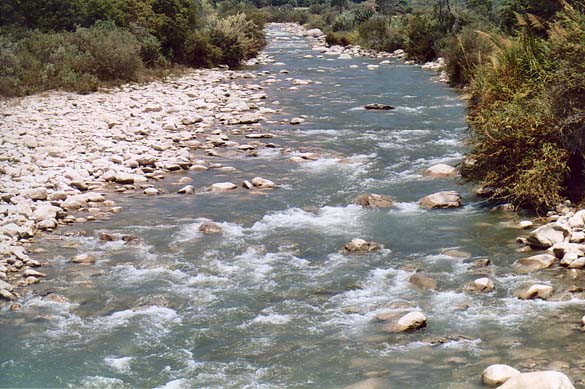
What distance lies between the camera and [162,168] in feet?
47.7

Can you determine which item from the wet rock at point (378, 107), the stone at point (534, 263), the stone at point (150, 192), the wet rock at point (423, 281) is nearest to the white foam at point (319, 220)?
the wet rock at point (423, 281)

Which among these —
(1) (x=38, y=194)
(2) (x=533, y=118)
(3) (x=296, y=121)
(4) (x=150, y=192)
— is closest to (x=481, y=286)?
(2) (x=533, y=118)

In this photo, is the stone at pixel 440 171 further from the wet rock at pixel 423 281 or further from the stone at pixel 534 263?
the wet rock at pixel 423 281

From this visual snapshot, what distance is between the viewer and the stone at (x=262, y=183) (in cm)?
1335

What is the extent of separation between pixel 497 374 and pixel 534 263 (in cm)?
306

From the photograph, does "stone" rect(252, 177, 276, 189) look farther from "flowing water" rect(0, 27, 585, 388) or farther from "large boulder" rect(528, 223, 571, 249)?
"large boulder" rect(528, 223, 571, 249)

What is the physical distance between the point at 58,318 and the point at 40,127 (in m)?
9.40

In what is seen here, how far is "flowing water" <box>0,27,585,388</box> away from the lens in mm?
6840

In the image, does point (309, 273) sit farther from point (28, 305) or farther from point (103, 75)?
point (103, 75)

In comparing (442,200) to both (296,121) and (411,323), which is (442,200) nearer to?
(411,323)

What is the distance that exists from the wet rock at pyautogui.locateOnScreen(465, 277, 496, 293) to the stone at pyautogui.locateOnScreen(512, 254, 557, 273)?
27.4 inches

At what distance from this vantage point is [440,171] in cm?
1365

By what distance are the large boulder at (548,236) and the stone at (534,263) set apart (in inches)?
17.1

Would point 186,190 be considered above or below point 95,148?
below
